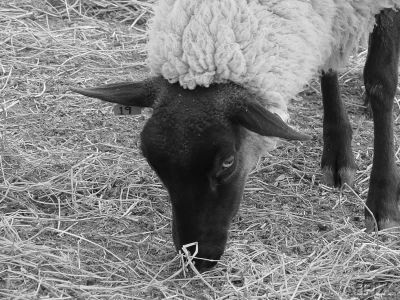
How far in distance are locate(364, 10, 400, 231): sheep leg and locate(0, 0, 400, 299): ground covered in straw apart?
18 centimetres

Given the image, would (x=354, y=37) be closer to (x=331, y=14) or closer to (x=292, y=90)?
(x=331, y=14)

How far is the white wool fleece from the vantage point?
342 cm

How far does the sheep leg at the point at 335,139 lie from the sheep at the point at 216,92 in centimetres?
98

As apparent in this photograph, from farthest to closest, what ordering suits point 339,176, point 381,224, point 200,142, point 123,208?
point 339,176, point 123,208, point 381,224, point 200,142

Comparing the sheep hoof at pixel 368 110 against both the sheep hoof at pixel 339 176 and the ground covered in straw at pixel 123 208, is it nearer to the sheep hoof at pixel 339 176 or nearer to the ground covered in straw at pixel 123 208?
the ground covered in straw at pixel 123 208

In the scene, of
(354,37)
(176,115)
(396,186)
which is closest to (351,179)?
(396,186)

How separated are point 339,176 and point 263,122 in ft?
5.04

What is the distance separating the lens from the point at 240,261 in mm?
3758

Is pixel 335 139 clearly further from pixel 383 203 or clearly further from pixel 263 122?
pixel 263 122

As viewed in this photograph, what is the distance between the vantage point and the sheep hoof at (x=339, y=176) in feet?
15.6

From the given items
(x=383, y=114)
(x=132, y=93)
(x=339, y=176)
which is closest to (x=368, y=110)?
(x=339, y=176)

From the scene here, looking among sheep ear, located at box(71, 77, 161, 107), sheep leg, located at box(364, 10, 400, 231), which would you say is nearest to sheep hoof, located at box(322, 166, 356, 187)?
sheep leg, located at box(364, 10, 400, 231)

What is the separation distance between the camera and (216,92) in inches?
135

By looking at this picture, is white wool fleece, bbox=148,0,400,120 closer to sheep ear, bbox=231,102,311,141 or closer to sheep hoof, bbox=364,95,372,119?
sheep ear, bbox=231,102,311,141
